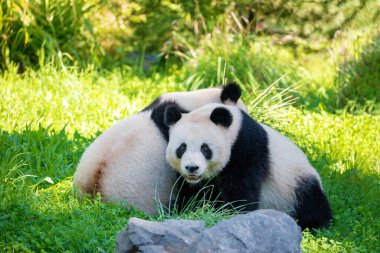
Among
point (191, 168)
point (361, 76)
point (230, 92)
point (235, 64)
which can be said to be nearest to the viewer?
point (191, 168)

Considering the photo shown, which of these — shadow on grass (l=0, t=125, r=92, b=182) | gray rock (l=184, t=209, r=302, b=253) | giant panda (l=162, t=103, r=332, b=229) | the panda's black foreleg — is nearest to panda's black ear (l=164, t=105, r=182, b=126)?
giant panda (l=162, t=103, r=332, b=229)

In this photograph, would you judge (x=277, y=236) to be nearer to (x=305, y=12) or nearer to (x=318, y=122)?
(x=318, y=122)

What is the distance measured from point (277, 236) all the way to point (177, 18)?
8.22 m

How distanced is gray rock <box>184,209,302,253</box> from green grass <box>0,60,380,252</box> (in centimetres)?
69

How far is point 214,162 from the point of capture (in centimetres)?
452

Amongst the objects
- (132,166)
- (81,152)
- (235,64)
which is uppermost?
(132,166)

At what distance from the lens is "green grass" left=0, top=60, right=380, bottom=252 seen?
4176mm

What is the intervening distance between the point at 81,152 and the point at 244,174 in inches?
91.7

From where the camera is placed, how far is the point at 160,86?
30.6 ft

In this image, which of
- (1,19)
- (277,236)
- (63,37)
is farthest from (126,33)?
(277,236)

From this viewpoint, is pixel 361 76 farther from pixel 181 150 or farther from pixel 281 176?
pixel 181 150

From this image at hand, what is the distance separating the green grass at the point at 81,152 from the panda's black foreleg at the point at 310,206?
0.14 m

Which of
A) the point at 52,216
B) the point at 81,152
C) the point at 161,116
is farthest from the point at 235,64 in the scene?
the point at 52,216

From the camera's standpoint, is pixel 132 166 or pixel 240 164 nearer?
pixel 240 164
